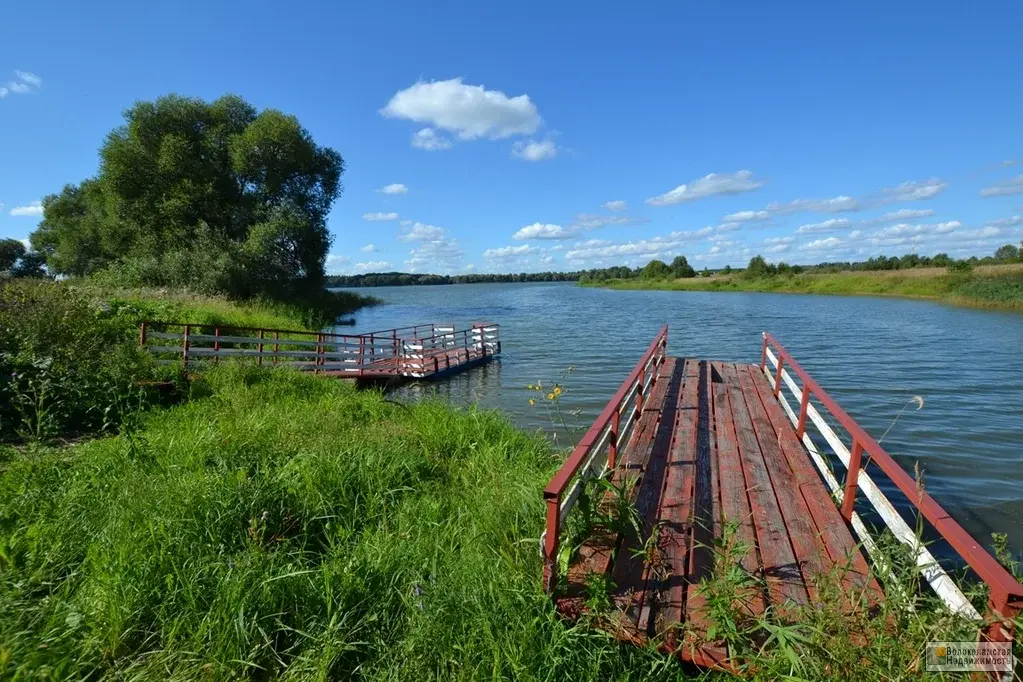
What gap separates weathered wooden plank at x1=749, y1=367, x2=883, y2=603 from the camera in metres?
3.03

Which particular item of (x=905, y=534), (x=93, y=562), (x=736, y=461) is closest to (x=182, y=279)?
(x=93, y=562)

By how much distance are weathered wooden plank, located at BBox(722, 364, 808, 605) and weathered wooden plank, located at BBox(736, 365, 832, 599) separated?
44 mm

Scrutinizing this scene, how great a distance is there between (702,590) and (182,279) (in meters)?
26.4

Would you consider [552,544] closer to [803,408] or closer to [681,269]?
[803,408]

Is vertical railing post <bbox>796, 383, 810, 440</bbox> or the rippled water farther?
the rippled water

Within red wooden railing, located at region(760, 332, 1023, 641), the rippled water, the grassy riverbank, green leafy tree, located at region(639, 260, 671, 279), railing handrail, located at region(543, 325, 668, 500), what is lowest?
the rippled water

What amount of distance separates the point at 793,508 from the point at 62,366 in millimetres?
10277

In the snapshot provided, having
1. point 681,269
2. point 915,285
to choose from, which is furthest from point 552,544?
point 681,269

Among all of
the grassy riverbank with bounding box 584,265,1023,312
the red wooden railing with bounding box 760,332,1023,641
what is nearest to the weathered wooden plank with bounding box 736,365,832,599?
the red wooden railing with bounding box 760,332,1023,641

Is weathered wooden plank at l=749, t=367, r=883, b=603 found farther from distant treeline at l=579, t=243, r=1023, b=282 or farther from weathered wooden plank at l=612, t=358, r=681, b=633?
distant treeline at l=579, t=243, r=1023, b=282

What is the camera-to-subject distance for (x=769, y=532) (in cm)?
381

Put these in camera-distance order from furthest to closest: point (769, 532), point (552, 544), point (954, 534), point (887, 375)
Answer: point (887, 375) < point (769, 532) < point (552, 544) < point (954, 534)

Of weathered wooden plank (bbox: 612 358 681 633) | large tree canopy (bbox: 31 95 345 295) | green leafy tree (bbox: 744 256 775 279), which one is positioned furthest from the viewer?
green leafy tree (bbox: 744 256 775 279)

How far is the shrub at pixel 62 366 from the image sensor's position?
673cm
